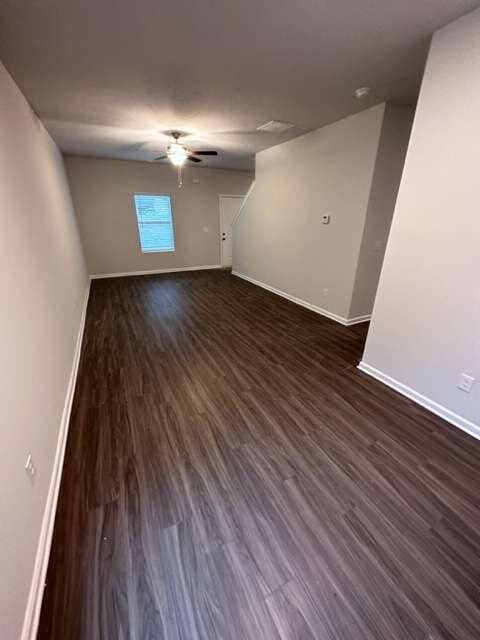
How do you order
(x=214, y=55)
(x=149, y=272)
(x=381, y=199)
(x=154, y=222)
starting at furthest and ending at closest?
(x=149, y=272) → (x=154, y=222) → (x=381, y=199) → (x=214, y=55)

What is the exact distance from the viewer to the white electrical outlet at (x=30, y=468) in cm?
126

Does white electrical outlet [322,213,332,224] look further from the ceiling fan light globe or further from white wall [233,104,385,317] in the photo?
the ceiling fan light globe

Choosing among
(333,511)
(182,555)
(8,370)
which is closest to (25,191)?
(8,370)

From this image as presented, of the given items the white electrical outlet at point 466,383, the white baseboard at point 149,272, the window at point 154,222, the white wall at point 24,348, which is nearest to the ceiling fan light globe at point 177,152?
the white wall at point 24,348

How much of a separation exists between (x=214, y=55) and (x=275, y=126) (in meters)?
1.87

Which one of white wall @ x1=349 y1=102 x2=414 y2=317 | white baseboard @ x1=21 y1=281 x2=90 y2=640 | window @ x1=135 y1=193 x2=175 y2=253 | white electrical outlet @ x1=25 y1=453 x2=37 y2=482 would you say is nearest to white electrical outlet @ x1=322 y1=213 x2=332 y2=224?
white wall @ x1=349 y1=102 x2=414 y2=317

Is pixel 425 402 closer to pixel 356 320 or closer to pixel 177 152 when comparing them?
pixel 356 320

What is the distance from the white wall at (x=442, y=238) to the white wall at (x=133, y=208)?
5.90 meters

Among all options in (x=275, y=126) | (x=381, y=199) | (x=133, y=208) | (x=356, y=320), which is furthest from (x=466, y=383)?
(x=133, y=208)

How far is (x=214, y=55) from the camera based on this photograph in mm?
2078

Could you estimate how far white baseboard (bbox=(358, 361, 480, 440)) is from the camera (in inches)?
78.6

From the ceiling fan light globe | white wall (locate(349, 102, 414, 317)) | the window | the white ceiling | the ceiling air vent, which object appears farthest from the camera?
the window

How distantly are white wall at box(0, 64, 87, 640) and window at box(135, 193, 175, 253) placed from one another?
3.81 meters

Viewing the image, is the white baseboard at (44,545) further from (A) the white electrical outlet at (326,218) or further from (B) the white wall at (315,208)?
(A) the white electrical outlet at (326,218)
